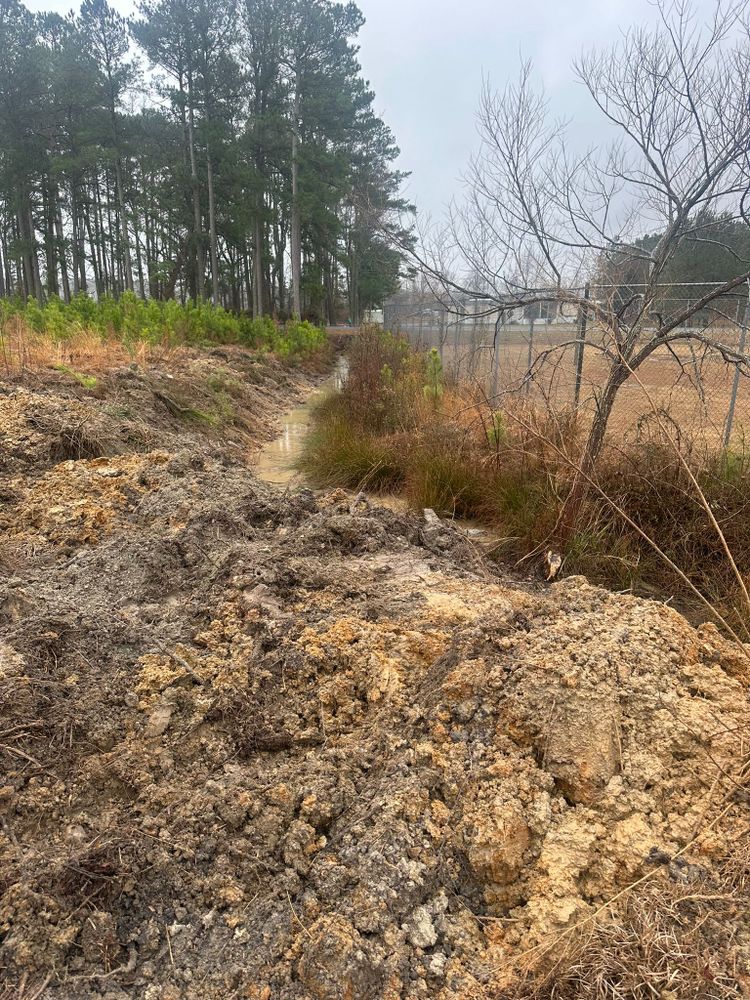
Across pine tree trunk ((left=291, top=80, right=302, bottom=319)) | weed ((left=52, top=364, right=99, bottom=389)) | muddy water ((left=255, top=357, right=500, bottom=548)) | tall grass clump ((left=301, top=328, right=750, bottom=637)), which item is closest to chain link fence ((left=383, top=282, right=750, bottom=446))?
tall grass clump ((left=301, top=328, right=750, bottom=637))

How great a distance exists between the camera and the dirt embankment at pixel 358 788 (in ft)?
4.95

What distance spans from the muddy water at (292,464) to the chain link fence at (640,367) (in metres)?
1.12

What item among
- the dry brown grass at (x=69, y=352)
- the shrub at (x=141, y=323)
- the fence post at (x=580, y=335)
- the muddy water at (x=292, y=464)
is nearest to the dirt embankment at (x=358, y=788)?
the muddy water at (x=292, y=464)

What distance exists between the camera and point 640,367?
24.4 ft

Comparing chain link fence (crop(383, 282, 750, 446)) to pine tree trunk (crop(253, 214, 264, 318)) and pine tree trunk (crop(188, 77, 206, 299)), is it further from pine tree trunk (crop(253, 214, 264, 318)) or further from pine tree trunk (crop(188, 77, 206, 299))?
pine tree trunk (crop(188, 77, 206, 299))

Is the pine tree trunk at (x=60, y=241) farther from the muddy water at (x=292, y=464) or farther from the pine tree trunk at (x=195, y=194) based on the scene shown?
the muddy water at (x=292, y=464)

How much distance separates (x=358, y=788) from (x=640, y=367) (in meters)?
6.84

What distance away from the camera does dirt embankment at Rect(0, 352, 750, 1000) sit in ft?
4.95

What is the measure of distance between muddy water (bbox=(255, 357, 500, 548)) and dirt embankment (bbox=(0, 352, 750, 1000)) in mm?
1748

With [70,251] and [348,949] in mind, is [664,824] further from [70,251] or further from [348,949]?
[70,251]

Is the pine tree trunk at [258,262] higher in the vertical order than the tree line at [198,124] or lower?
lower

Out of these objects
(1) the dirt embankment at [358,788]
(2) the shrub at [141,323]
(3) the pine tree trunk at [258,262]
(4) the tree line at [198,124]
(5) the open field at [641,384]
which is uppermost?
(4) the tree line at [198,124]

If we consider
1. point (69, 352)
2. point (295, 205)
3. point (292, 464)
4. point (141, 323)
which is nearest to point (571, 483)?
point (292, 464)

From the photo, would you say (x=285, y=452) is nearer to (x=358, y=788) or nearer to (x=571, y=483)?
(x=571, y=483)
